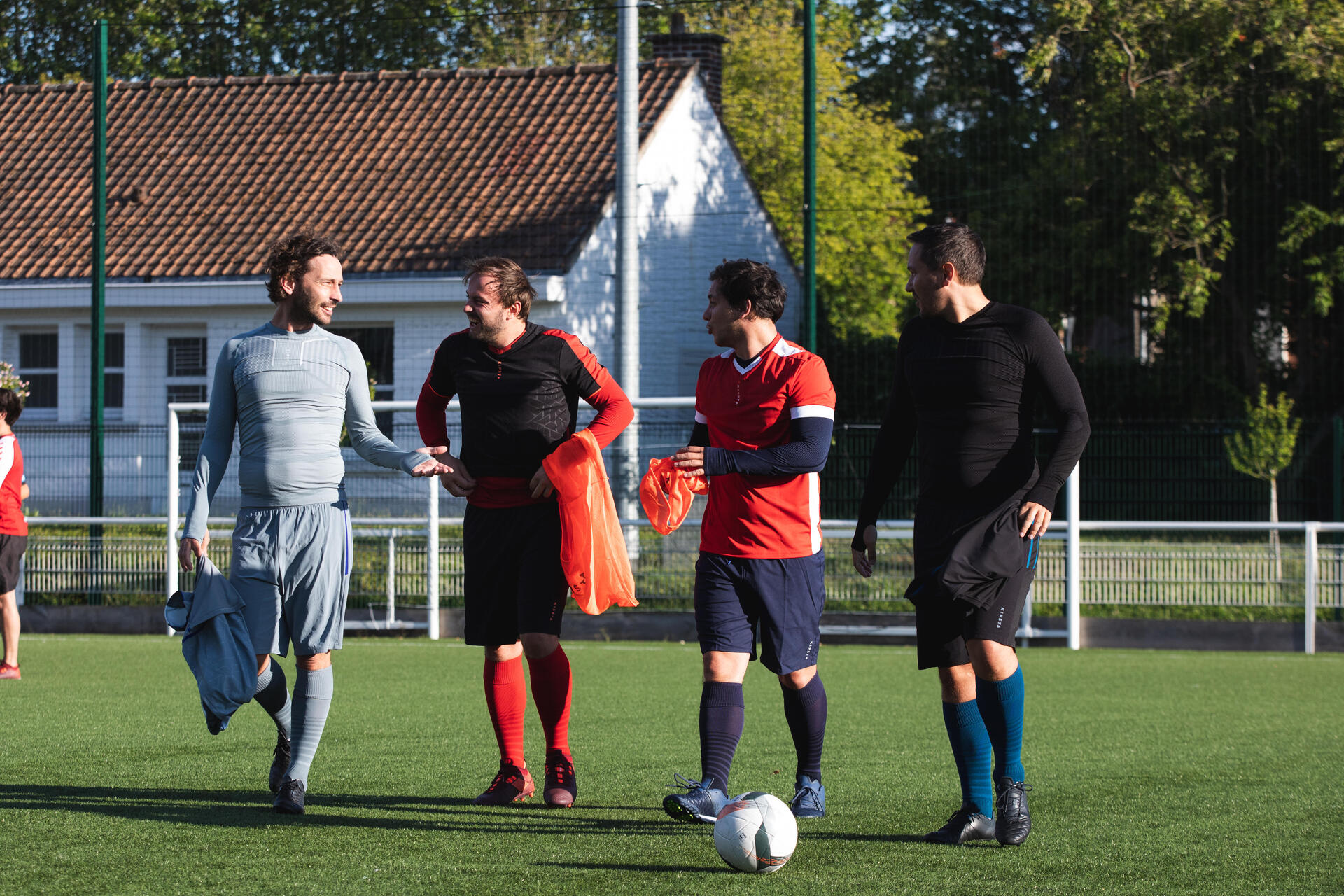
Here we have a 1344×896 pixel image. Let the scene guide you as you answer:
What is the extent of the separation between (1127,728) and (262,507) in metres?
4.52

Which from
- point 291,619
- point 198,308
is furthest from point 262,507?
point 198,308

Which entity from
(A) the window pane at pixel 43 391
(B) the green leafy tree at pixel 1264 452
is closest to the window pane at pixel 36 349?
(A) the window pane at pixel 43 391

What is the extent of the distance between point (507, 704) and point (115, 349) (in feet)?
58.8

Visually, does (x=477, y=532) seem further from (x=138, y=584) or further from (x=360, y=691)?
(x=138, y=584)

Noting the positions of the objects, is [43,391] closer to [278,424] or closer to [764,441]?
[278,424]

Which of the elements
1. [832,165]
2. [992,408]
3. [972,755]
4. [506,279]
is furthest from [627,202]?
[832,165]

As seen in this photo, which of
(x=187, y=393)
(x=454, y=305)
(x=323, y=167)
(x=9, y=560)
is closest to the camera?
(x=9, y=560)

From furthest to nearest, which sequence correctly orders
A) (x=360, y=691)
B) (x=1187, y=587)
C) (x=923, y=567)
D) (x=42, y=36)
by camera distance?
1. (x=42, y=36)
2. (x=1187, y=587)
3. (x=360, y=691)
4. (x=923, y=567)

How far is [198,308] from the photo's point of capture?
21.4 meters

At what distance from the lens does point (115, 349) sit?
2184 cm

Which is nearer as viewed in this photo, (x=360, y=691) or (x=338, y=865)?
(x=338, y=865)

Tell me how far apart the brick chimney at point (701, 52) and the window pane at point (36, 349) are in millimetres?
10561

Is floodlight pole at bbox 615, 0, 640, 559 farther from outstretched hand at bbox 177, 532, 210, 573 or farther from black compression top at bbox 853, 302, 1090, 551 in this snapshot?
black compression top at bbox 853, 302, 1090, 551

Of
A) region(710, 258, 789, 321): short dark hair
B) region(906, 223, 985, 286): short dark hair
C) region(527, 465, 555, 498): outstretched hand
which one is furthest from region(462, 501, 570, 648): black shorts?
region(906, 223, 985, 286): short dark hair
